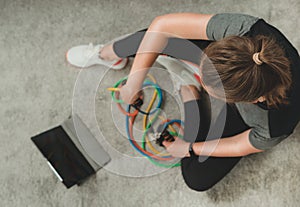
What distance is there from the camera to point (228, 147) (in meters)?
0.96

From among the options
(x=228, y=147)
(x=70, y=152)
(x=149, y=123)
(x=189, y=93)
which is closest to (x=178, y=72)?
(x=189, y=93)

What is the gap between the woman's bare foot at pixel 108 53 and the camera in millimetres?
1062

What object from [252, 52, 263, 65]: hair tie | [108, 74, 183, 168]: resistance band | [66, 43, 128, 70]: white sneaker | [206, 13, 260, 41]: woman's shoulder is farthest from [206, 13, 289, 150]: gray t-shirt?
[66, 43, 128, 70]: white sneaker

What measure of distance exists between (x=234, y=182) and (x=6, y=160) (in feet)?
2.17

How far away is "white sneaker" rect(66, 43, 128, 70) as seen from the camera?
1131mm

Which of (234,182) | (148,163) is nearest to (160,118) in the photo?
(148,163)

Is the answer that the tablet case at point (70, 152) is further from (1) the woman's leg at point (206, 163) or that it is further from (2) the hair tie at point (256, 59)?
(2) the hair tie at point (256, 59)

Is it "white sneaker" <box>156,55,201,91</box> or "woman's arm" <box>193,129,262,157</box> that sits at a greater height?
"white sneaker" <box>156,55,201,91</box>

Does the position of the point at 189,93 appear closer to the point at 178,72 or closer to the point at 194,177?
the point at 178,72

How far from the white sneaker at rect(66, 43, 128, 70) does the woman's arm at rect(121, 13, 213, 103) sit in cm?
22

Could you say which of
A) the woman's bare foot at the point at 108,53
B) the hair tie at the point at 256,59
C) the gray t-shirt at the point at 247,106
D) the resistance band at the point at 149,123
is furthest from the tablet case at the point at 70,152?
the hair tie at the point at 256,59

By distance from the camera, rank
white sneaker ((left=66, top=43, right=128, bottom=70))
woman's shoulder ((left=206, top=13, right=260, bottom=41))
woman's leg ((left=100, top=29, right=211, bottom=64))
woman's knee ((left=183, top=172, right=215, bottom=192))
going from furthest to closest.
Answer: white sneaker ((left=66, top=43, right=128, bottom=70))
woman's knee ((left=183, top=172, right=215, bottom=192))
woman's leg ((left=100, top=29, right=211, bottom=64))
woman's shoulder ((left=206, top=13, right=260, bottom=41))

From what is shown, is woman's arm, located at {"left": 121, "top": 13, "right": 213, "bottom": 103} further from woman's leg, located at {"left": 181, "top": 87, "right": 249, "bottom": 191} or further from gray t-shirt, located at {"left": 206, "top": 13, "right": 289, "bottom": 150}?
woman's leg, located at {"left": 181, "top": 87, "right": 249, "bottom": 191}

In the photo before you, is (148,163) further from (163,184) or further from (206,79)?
(206,79)
